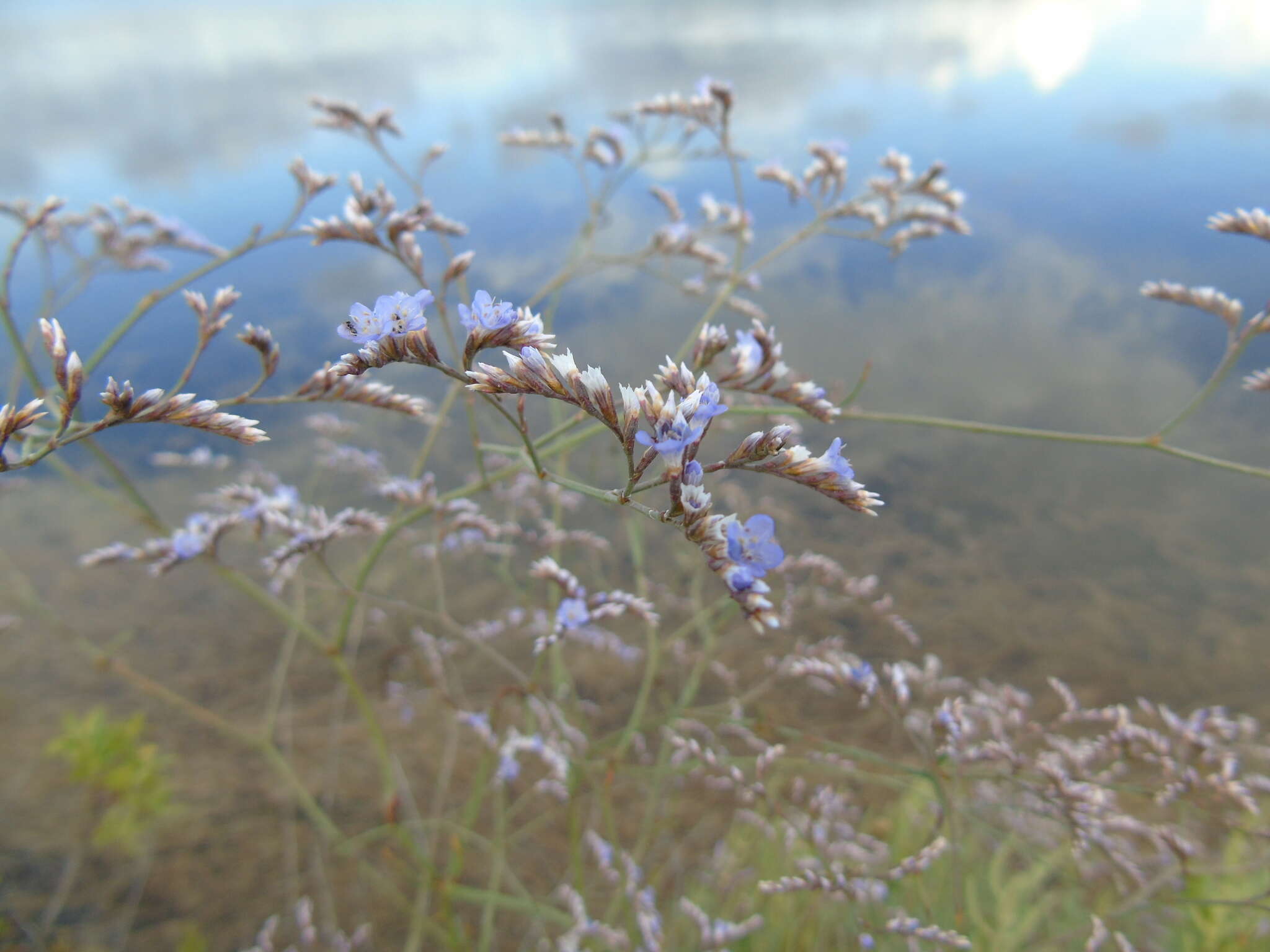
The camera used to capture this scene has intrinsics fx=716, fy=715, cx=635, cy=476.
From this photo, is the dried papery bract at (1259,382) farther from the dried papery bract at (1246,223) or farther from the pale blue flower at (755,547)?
the pale blue flower at (755,547)

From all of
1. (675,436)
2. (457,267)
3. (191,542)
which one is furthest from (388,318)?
(191,542)

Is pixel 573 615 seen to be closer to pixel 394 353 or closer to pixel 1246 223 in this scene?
pixel 394 353

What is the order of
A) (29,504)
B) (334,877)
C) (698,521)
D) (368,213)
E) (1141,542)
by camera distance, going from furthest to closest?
(29,504) → (1141,542) → (334,877) → (368,213) → (698,521)

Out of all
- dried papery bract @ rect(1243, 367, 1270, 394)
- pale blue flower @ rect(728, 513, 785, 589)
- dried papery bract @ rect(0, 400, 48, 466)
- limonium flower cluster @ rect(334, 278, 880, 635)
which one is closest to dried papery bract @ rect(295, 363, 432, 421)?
limonium flower cluster @ rect(334, 278, 880, 635)

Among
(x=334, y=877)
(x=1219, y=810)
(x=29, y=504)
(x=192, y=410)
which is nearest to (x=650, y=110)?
(x=192, y=410)

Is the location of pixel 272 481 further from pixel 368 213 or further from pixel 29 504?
pixel 29 504

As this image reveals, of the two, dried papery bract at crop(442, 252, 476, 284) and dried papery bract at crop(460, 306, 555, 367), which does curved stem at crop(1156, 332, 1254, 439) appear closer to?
dried papery bract at crop(460, 306, 555, 367)

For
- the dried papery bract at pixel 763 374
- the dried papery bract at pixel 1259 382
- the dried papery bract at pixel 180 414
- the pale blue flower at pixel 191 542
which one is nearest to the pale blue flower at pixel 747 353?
the dried papery bract at pixel 763 374
